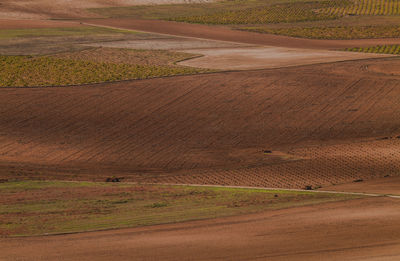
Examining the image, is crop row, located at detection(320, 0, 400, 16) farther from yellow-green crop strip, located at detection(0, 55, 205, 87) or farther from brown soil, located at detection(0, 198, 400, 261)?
brown soil, located at detection(0, 198, 400, 261)

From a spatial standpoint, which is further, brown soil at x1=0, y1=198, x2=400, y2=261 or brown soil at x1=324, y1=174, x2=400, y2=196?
brown soil at x1=324, y1=174, x2=400, y2=196

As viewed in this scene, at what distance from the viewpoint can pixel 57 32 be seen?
66.7m

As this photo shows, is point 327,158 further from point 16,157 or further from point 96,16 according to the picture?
point 96,16

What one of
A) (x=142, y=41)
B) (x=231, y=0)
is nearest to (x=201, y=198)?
(x=142, y=41)

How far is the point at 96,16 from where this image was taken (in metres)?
80.8

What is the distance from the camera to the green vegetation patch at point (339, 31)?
6644 cm

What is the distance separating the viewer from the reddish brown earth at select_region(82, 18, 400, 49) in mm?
61344

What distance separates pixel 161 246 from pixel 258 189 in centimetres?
691

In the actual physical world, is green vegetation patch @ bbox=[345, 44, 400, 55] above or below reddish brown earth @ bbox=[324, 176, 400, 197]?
above

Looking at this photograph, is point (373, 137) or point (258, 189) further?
point (373, 137)

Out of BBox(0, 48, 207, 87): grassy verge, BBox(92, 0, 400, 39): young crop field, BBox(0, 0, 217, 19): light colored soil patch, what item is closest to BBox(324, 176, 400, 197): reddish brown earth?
BBox(0, 48, 207, 87): grassy verge

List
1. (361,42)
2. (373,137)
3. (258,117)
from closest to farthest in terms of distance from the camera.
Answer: (373,137), (258,117), (361,42)

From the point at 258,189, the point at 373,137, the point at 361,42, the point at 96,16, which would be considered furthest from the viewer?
the point at 96,16

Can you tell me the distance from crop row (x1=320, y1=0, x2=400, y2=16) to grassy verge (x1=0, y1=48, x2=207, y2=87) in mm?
40939
